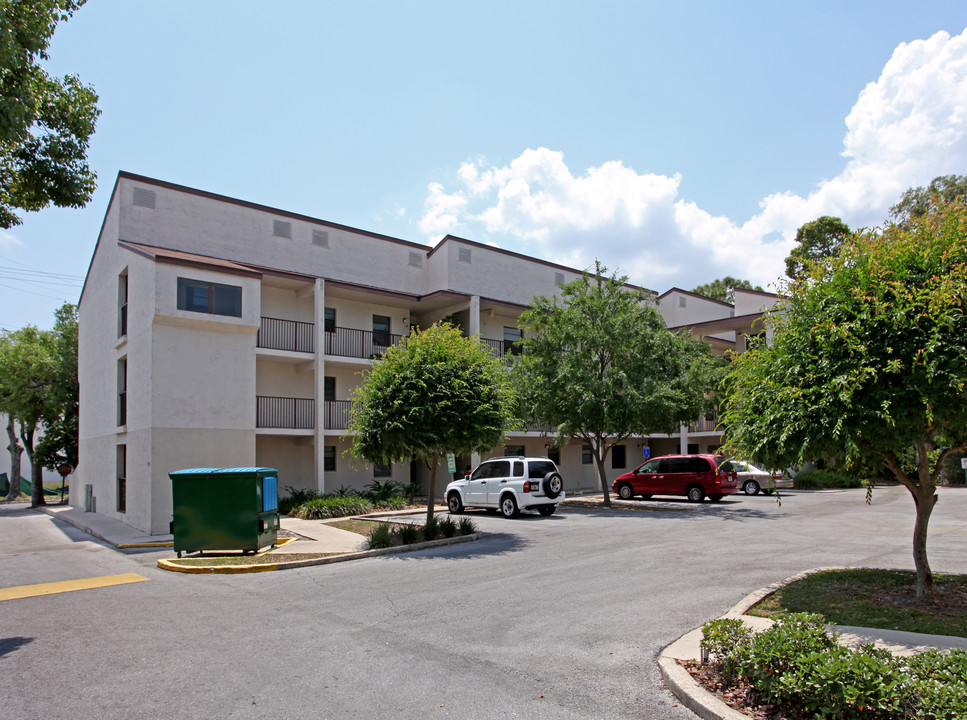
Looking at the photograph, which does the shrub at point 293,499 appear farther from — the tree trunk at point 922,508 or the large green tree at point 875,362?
the tree trunk at point 922,508

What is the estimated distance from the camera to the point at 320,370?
78.2 feet

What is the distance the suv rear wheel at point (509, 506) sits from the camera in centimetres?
1973

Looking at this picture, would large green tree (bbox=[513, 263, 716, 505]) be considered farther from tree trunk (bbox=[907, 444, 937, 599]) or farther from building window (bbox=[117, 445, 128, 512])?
tree trunk (bbox=[907, 444, 937, 599])

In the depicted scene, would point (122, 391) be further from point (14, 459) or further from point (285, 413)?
point (14, 459)

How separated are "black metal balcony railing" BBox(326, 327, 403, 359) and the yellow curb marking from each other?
1389cm

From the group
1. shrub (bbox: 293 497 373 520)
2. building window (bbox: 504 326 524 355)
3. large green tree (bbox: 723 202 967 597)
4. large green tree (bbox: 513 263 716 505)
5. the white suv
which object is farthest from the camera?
building window (bbox: 504 326 524 355)

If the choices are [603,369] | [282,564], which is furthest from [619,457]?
[282,564]

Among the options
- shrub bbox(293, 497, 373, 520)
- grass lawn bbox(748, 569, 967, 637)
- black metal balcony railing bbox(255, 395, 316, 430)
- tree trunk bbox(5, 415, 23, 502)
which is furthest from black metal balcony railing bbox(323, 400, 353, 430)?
tree trunk bbox(5, 415, 23, 502)

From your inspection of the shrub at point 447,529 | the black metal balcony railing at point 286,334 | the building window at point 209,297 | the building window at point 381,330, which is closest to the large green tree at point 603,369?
the building window at point 381,330

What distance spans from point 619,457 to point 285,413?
19964 millimetres

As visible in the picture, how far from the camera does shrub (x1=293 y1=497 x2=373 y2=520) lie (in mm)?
20328

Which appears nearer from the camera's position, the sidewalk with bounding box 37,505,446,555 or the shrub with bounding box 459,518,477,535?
the sidewalk with bounding box 37,505,446,555

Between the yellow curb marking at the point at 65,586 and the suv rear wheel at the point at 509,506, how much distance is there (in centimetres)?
1058

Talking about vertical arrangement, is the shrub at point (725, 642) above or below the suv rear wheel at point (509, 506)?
above
